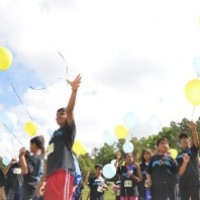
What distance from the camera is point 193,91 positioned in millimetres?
7234

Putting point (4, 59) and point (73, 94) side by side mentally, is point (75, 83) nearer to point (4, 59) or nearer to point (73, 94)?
point (73, 94)

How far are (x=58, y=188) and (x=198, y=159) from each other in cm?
348

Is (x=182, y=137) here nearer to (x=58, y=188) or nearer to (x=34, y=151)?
(x=34, y=151)

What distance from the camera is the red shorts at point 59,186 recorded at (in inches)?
194

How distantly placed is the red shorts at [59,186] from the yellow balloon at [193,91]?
312 cm

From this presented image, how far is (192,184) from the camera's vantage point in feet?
24.9

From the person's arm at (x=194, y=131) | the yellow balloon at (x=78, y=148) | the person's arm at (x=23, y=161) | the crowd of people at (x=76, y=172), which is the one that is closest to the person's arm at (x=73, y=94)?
the crowd of people at (x=76, y=172)

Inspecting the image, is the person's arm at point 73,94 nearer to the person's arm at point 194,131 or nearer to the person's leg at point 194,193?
the person's arm at point 194,131

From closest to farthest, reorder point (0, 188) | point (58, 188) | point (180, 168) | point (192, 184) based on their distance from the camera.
→ point (58, 188) < point (0, 188) < point (180, 168) < point (192, 184)

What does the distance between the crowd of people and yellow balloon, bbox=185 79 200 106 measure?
2.05ft

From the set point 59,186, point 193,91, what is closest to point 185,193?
point 193,91

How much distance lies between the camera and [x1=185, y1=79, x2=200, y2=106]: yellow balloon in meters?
7.20

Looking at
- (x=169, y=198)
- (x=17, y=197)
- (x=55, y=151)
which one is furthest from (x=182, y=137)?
(x=17, y=197)

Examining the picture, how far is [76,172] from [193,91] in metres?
3.00
